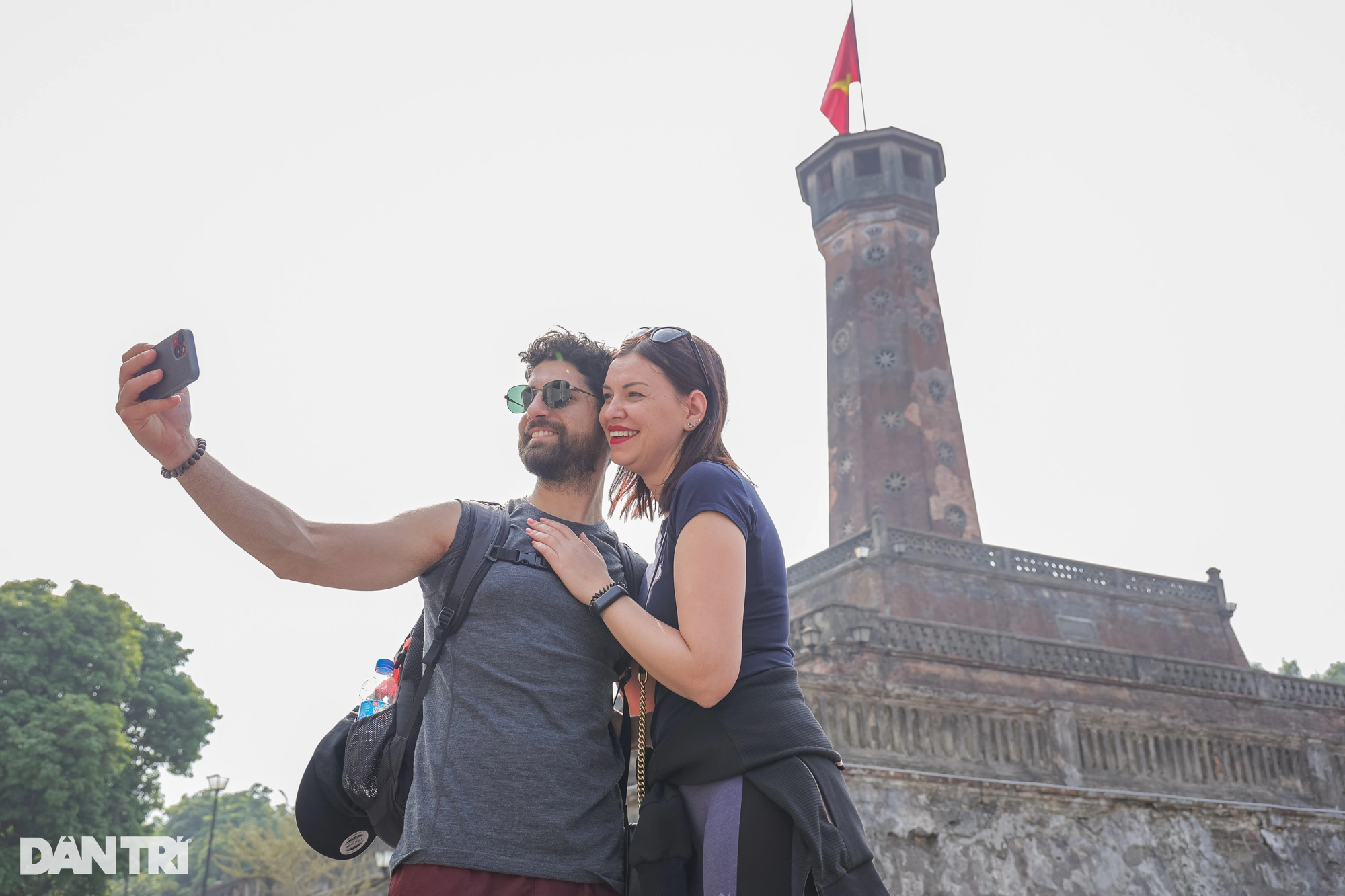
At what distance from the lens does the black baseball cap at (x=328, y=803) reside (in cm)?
276

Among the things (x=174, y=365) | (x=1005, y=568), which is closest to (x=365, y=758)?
(x=174, y=365)

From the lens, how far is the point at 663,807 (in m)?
2.49

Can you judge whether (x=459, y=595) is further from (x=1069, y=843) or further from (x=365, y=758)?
(x=1069, y=843)

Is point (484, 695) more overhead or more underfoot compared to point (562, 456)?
more underfoot

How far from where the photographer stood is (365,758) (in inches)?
107

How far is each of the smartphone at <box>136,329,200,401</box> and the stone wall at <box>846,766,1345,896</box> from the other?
5.68 meters

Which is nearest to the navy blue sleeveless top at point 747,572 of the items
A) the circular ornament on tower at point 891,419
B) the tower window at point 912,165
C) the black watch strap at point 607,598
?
the black watch strap at point 607,598

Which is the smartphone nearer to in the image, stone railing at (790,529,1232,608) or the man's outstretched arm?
the man's outstretched arm

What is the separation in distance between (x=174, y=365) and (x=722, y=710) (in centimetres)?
145

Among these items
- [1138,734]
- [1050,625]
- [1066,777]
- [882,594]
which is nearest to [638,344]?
[1066,777]

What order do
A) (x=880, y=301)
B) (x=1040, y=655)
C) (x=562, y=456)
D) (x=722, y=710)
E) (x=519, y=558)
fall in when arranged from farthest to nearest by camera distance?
(x=880, y=301) → (x=1040, y=655) → (x=562, y=456) → (x=519, y=558) → (x=722, y=710)

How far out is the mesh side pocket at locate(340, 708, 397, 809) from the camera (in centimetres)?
270

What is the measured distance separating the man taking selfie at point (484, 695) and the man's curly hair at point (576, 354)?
492 mm

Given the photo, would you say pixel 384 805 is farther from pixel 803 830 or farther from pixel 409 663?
pixel 803 830
